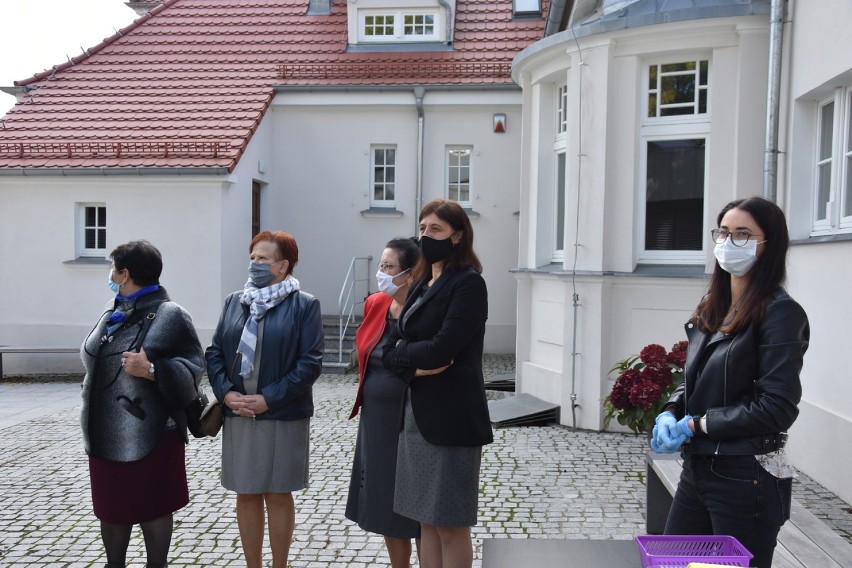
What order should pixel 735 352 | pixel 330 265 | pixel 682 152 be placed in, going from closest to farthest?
pixel 735 352 < pixel 682 152 < pixel 330 265

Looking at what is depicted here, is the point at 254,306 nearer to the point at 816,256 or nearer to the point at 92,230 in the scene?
the point at 816,256

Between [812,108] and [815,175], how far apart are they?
0.59 m

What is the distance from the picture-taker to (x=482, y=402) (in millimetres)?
3701

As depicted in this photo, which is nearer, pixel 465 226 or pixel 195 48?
pixel 465 226

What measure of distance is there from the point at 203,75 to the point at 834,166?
12.3m

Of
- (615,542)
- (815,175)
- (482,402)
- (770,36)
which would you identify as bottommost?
(615,542)

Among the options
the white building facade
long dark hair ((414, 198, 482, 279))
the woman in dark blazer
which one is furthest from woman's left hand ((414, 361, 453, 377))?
the white building facade

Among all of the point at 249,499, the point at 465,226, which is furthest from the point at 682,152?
the point at 249,499

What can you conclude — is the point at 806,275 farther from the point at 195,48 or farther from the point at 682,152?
the point at 195,48

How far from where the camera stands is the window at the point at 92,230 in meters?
14.2

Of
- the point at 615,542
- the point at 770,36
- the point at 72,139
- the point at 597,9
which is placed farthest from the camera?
the point at 72,139

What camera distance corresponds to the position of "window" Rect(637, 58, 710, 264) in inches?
329

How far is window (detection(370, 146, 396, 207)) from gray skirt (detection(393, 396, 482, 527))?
41.1 feet

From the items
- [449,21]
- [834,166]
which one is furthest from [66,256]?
[834,166]
